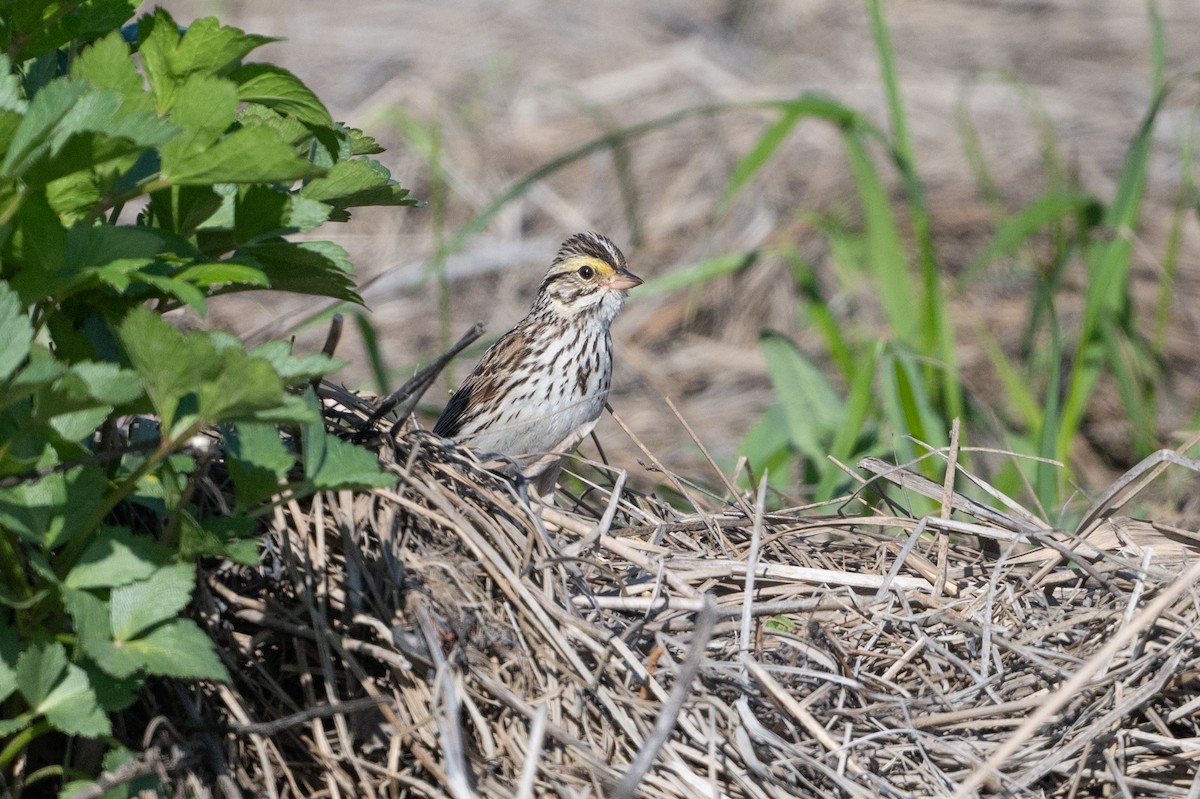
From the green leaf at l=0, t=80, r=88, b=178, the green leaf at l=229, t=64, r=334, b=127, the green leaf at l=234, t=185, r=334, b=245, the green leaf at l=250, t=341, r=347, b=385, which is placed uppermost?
the green leaf at l=0, t=80, r=88, b=178

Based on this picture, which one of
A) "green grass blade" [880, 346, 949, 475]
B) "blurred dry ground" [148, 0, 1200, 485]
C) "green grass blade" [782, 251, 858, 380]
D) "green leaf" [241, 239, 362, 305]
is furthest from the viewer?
"blurred dry ground" [148, 0, 1200, 485]

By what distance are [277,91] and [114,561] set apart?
2.87 ft

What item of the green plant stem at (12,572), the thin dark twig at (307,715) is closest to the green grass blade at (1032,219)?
the thin dark twig at (307,715)

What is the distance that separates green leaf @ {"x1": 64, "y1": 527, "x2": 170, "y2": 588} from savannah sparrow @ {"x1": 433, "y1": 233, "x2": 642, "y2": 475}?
2388 mm

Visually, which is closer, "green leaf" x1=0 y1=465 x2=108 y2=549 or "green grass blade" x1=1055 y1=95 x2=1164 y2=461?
"green leaf" x1=0 y1=465 x2=108 y2=549

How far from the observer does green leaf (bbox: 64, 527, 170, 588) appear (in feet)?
6.99

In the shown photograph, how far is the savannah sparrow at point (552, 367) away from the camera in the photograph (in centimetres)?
468

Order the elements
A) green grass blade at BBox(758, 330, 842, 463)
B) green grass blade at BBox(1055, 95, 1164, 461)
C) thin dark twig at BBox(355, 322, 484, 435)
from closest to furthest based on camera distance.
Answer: thin dark twig at BBox(355, 322, 484, 435)
green grass blade at BBox(1055, 95, 1164, 461)
green grass blade at BBox(758, 330, 842, 463)

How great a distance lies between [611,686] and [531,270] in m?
6.60

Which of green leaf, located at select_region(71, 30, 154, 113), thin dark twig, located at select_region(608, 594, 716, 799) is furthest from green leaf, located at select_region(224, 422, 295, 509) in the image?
thin dark twig, located at select_region(608, 594, 716, 799)

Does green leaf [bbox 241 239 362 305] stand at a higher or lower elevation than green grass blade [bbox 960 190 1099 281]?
higher

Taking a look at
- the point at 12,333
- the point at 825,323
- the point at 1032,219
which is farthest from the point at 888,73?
the point at 12,333

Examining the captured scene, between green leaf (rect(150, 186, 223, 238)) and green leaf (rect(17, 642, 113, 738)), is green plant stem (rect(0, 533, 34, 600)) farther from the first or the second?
green leaf (rect(150, 186, 223, 238))

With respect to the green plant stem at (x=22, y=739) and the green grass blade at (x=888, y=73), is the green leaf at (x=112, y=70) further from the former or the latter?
the green grass blade at (x=888, y=73)
